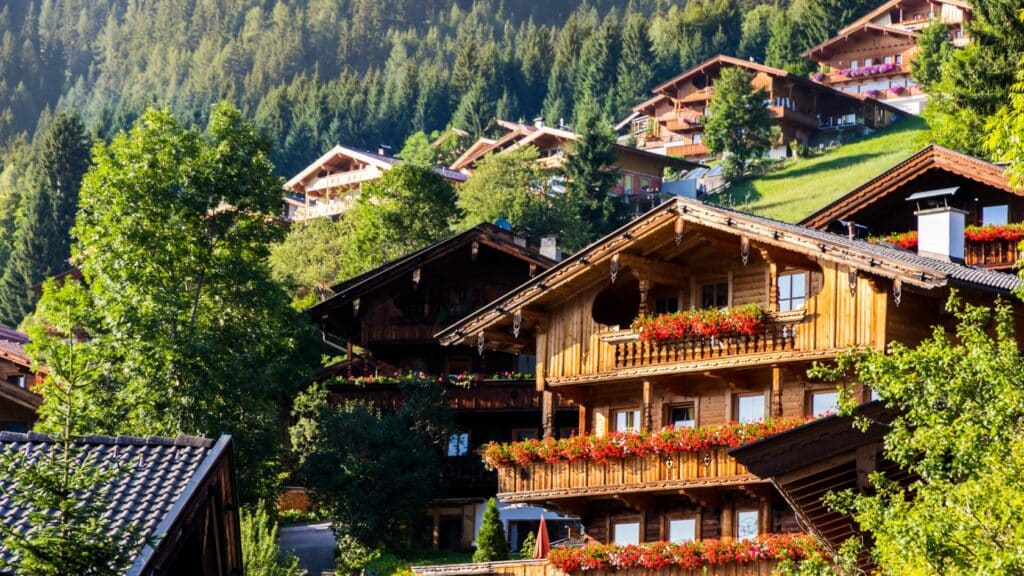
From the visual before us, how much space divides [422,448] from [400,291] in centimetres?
676

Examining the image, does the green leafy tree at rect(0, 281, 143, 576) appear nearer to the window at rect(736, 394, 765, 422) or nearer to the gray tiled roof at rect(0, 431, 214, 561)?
the gray tiled roof at rect(0, 431, 214, 561)

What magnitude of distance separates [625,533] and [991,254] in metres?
11.2

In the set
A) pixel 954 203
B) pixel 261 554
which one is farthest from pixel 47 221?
pixel 954 203

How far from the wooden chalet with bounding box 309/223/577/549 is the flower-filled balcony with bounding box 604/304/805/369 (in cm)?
1179

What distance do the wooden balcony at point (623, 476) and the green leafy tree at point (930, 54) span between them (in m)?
71.7

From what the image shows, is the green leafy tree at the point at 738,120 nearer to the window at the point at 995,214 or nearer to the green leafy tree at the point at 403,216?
the green leafy tree at the point at 403,216

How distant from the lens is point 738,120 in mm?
100625

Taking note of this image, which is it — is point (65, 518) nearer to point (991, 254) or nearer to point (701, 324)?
point (701, 324)

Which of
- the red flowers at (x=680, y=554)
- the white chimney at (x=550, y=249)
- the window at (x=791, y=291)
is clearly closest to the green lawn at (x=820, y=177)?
the white chimney at (x=550, y=249)

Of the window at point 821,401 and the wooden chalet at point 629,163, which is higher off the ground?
the wooden chalet at point 629,163

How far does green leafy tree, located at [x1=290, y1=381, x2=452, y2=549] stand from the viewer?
45.8 metres

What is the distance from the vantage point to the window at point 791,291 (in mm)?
35281

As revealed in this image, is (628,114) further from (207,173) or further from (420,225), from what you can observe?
(207,173)

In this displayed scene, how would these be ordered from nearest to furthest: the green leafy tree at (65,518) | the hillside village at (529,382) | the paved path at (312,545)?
the green leafy tree at (65,518) < the hillside village at (529,382) < the paved path at (312,545)
